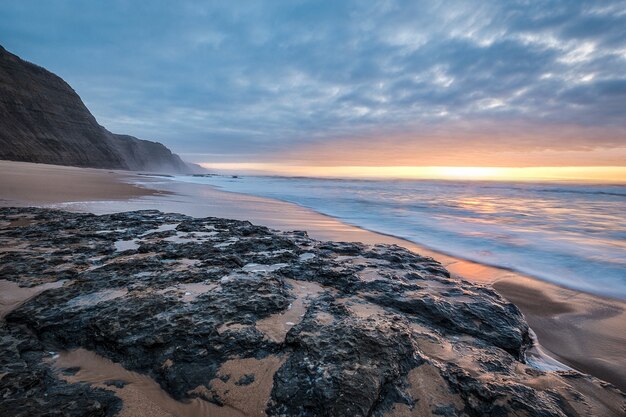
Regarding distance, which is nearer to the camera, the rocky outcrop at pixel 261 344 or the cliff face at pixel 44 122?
the rocky outcrop at pixel 261 344

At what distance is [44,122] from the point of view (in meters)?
34.1

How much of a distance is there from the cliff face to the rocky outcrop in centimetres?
3760

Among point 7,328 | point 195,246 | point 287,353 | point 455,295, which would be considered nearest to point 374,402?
point 287,353

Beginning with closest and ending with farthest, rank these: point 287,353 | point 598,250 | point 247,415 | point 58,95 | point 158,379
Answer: point 247,415
point 158,379
point 287,353
point 598,250
point 58,95

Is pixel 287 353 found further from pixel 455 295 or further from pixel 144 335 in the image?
pixel 455 295

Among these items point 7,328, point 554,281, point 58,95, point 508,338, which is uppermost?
point 58,95

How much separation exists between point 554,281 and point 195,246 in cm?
484

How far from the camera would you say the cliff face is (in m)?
30.0

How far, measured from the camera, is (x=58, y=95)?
120ft

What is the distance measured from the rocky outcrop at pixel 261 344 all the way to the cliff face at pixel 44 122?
123ft

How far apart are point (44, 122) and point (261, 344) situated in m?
45.4

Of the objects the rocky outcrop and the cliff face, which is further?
the cliff face

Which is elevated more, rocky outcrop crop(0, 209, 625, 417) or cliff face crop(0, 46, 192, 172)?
cliff face crop(0, 46, 192, 172)

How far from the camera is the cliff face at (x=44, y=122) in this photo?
30047mm
